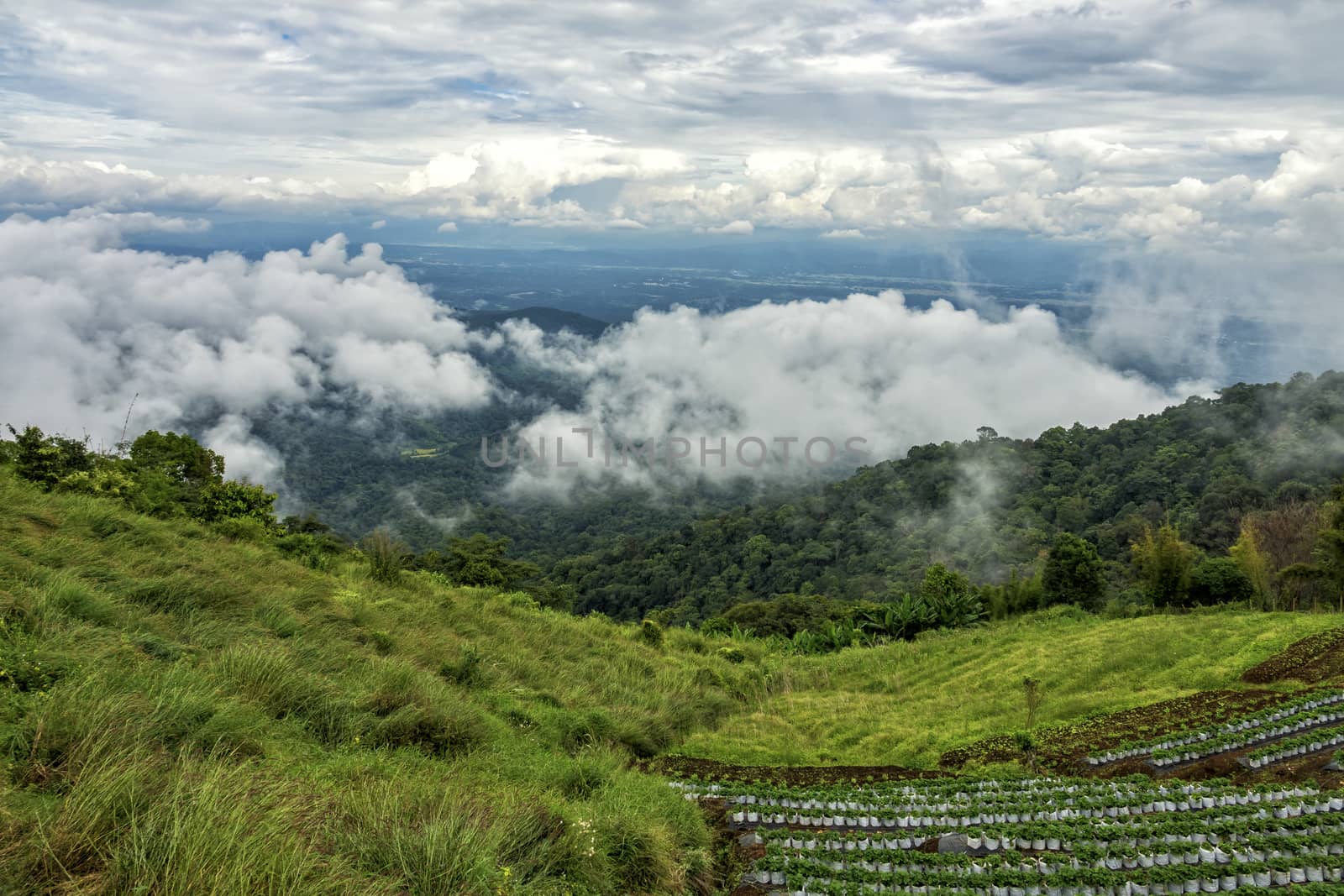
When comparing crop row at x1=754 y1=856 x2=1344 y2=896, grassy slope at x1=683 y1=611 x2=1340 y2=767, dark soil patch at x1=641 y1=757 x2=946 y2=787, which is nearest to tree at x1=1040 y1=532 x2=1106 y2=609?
grassy slope at x1=683 y1=611 x2=1340 y2=767

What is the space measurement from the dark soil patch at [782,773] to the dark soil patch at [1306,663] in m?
6.48

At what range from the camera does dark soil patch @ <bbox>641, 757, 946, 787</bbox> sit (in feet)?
28.6

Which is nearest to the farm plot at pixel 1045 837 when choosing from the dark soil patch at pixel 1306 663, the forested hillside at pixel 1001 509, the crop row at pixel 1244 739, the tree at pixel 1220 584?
the crop row at pixel 1244 739

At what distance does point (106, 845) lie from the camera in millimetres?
3293

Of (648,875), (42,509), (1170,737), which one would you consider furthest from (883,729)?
(42,509)

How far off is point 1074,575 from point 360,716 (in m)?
26.8

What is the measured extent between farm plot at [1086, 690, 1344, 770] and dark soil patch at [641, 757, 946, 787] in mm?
2211

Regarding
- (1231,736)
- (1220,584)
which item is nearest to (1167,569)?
(1220,584)

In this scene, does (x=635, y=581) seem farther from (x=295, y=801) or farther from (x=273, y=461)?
(x=273, y=461)

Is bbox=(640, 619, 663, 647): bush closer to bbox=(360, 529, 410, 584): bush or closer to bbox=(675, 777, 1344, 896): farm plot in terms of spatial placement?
bbox=(360, 529, 410, 584): bush

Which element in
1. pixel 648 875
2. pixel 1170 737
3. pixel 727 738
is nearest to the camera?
pixel 648 875

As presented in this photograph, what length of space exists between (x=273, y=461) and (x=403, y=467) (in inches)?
882

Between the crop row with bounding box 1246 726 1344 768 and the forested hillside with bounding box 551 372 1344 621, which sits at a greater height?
the crop row with bounding box 1246 726 1344 768

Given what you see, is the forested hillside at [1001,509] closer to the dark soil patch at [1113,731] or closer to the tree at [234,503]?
the dark soil patch at [1113,731]
